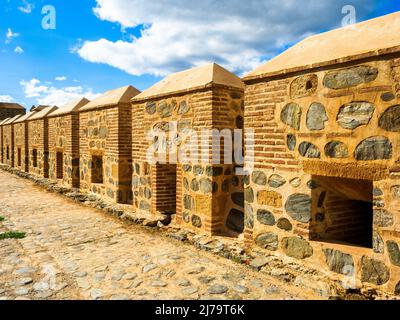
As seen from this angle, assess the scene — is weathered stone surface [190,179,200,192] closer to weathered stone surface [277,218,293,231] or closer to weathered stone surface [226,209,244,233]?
weathered stone surface [226,209,244,233]

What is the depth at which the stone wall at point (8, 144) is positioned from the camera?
21.3 m

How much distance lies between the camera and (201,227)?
5922mm

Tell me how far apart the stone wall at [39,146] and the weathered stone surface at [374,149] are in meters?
13.9

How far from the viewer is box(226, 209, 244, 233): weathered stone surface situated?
578cm

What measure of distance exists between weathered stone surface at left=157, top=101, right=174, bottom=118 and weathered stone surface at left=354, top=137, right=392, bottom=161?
3.80 meters

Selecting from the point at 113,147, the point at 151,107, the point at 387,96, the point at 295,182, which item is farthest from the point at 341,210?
the point at 113,147

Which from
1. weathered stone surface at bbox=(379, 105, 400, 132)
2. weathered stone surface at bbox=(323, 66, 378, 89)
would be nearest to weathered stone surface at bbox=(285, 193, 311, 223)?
weathered stone surface at bbox=(379, 105, 400, 132)

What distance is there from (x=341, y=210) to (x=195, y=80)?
10.9ft

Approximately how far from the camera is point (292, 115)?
4.34 meters

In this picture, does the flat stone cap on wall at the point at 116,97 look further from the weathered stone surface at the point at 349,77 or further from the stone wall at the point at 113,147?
the weathered stone surface at the point at 349,77

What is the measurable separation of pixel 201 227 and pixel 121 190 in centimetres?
349

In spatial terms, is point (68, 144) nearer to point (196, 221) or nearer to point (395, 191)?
point (196, 221)
